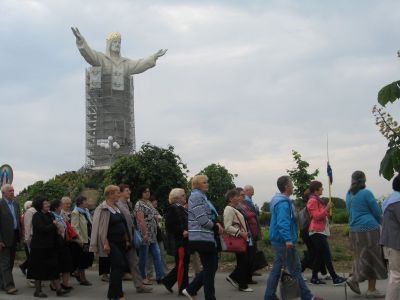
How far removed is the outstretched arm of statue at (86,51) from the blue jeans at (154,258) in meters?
42.7

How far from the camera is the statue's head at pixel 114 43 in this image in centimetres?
5544

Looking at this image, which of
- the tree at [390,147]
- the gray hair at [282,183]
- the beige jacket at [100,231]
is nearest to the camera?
the tree at [390,147]

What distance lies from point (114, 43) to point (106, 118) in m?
7.01

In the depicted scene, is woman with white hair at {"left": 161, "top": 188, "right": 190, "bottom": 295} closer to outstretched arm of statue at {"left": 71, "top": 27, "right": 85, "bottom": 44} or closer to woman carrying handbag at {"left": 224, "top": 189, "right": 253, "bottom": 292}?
woman carrying handbag at {"left": 224, "top": 189, "right": 253, "bottom": 292}

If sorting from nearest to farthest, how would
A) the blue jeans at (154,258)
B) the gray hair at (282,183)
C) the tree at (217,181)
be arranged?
the gray hair at (282,183) < the blue jeans at (154,258) < the tree at (217,181)

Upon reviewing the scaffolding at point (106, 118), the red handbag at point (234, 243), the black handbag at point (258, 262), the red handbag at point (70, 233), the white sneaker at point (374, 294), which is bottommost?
the white sneaker at point (374, 294)

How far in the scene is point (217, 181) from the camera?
30.7 meters

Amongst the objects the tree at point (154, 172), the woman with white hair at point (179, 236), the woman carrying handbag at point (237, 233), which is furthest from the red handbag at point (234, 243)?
the tree at point (154, 172)

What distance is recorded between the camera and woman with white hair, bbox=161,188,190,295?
9.05m

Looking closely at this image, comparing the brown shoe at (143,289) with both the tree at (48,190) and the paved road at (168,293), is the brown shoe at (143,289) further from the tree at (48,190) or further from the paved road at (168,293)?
the tree at (48,190)

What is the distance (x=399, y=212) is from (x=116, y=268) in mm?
3730

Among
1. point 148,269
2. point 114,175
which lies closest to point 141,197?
point 148,269

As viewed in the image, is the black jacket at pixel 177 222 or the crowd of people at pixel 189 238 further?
the black jacket at pixel 177 222

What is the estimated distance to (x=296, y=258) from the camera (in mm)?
7898
